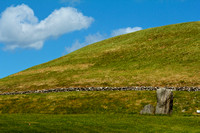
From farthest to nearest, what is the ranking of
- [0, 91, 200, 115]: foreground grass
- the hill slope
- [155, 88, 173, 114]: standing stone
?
the hill slope
[0, 91, 200, 115]: foreground grass
[155, 88, 173, 114]: standing stone

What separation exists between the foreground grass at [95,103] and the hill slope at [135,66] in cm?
1434

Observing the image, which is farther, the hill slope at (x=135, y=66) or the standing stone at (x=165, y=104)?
the hill slope at (x=135, y=66)

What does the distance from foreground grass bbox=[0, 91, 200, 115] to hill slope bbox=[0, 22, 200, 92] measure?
14.3 m

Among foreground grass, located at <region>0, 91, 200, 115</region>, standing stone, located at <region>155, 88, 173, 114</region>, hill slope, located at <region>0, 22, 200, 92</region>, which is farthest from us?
hill slope, located at <region>0, 22, 200, 92</region>

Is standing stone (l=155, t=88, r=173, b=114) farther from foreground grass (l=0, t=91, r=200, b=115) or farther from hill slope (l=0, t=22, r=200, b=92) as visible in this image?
hill slope (l=0, t=22, r=200, b=92)

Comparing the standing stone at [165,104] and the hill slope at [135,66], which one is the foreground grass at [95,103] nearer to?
the standing stone at [165,104]

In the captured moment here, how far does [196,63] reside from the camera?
222 ft

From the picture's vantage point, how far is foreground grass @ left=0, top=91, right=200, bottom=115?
118ft

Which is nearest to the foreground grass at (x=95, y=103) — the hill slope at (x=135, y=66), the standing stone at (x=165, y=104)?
the standing stone at (x=165, y=104)

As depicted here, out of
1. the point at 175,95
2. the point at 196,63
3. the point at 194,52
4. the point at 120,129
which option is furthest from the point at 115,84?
the point at 120,129

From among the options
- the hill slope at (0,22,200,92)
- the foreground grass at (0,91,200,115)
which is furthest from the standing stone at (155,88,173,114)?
the hill slope at (0,22,200,92)

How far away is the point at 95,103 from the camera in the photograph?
1556 inches

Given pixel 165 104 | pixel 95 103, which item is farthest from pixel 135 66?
pixel 165 104

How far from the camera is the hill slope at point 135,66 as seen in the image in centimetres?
6078
